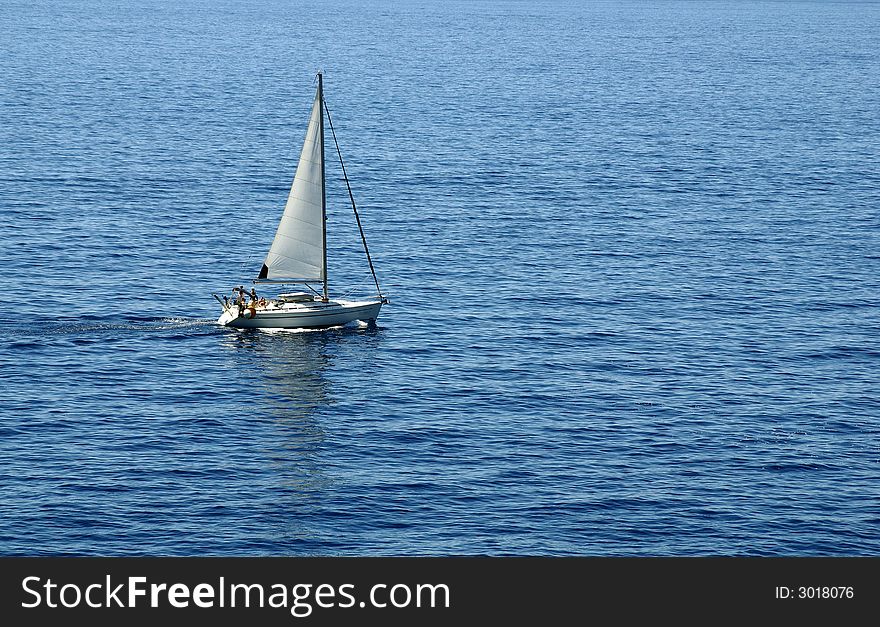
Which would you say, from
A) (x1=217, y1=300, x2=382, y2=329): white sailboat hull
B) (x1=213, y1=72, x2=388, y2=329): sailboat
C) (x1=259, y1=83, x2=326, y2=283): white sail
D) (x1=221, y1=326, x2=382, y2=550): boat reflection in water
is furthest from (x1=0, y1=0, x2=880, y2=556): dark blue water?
(x1=259, y1=83, x2=326, y2=283): white sail

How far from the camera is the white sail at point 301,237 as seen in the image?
12088 cm

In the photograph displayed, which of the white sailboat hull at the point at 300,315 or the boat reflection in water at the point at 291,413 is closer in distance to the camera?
the boat reflection in water at the point at 291,413

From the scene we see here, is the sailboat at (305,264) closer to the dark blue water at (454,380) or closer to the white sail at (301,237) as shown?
the white sail at (301,237)

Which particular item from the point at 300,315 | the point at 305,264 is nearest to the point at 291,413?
the point at 300,315

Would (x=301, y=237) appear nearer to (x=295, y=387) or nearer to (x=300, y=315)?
(x=300, y=315)

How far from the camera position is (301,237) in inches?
4781

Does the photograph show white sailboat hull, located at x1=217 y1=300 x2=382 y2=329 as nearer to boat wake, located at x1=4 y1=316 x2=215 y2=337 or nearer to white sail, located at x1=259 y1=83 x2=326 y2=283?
boat wake, located at x1=4 y1=316 x2=215 y2=337

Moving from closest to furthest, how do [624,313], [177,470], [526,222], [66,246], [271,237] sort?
1. [177,470]
2. [624,313]
3. [66,246]
4. [271,237]
5. [526,222]

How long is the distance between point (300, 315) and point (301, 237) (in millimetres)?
8700

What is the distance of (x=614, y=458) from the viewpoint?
89688mm

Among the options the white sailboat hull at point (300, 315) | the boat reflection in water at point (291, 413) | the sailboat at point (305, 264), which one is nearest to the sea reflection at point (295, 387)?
the boat reflection in water at point (291, 413)
